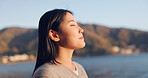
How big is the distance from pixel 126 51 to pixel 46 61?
161157mm

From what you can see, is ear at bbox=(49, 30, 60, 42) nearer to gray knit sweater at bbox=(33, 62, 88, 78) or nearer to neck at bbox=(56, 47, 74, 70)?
neck at bbox=(56, 47, 74, 70)

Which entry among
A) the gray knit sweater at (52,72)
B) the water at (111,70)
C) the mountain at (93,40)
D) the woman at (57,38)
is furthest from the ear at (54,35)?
the mountain at (93,40)

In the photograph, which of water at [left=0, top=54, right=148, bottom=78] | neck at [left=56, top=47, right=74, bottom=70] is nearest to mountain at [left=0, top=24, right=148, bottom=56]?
water at [left=0, top=54, right=148, bottom=78]

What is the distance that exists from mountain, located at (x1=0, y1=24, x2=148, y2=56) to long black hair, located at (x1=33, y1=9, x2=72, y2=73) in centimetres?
12807

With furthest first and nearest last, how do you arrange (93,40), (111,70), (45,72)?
1. (93,40)
2. (111,70)
3. (45,72)

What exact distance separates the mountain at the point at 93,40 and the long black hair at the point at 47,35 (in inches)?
5042

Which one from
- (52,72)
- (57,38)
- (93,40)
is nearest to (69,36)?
(57,38)

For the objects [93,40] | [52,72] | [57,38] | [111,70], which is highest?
[57,38]

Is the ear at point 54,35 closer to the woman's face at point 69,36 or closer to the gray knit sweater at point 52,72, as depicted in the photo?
the woman's face at point 69,36

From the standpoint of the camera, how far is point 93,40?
482 feet

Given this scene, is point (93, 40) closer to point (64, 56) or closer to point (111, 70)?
point (111, 70)

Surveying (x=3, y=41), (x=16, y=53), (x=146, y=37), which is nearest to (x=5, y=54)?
(x=16, y=53)

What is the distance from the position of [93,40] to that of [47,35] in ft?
479

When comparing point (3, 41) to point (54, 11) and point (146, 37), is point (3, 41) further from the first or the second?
point (54, 11)
